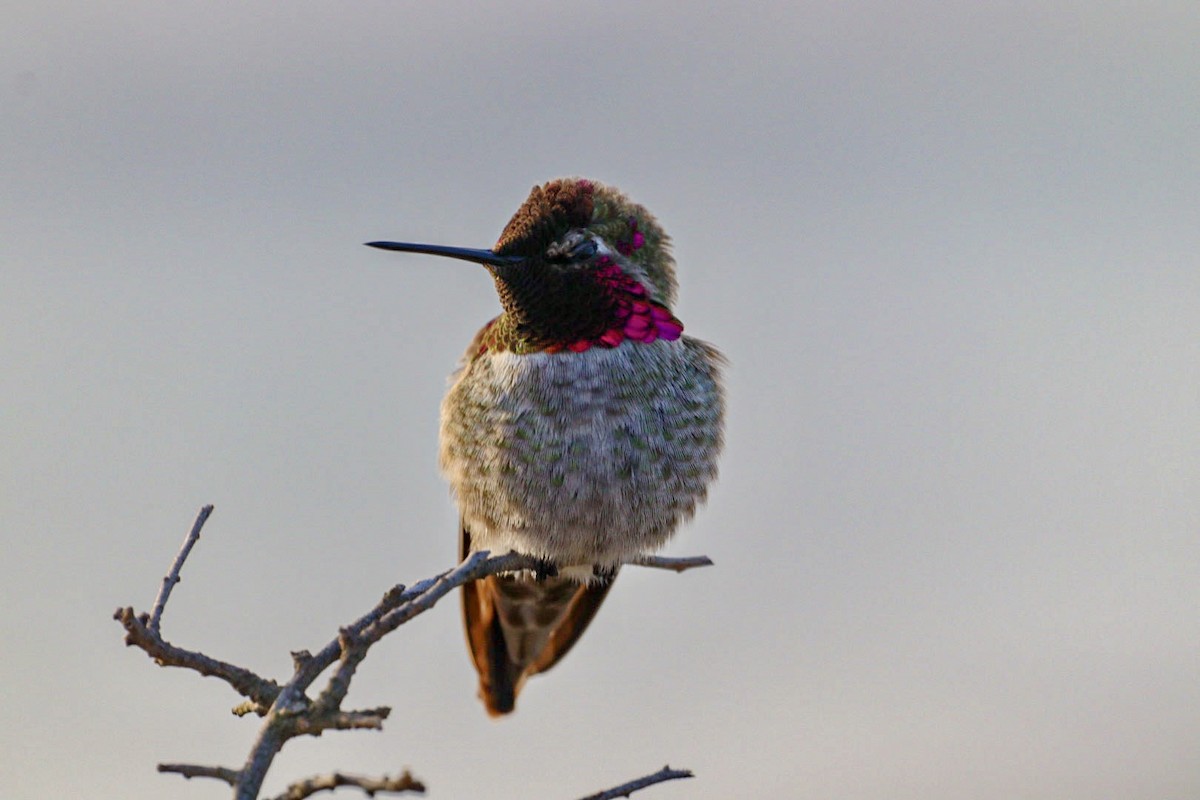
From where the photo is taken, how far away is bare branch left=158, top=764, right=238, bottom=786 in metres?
1.63

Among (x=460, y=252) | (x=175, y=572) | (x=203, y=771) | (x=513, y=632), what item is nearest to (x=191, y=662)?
(x=175, y=572)

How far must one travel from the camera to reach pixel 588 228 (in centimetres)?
366

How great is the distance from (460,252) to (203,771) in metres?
2.03

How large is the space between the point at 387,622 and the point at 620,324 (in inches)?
71.6

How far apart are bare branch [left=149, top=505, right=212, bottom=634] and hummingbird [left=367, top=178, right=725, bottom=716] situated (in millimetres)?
1334

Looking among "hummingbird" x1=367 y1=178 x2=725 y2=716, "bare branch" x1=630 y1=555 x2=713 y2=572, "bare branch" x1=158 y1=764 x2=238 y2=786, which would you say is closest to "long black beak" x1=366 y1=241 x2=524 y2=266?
"hummingbird" x1=367 y1=178 x2=725 y2=716

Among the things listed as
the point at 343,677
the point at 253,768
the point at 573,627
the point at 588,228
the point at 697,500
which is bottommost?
the point at 253,768

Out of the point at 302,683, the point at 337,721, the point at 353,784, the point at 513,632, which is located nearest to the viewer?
the point at 353,784

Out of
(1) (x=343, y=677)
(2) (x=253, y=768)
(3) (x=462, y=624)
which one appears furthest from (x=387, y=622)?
(3) (x=462, y=624)

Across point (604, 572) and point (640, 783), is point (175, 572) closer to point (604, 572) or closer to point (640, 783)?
point (640, 783)

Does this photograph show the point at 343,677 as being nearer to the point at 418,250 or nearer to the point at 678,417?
the point at 418,250

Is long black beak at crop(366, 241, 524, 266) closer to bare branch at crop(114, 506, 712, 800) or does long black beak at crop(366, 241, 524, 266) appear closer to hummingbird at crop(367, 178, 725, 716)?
hummingbird at crop(367, 178, 725, 716)

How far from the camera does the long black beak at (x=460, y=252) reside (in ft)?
10.8

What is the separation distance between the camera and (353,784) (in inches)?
57.4
